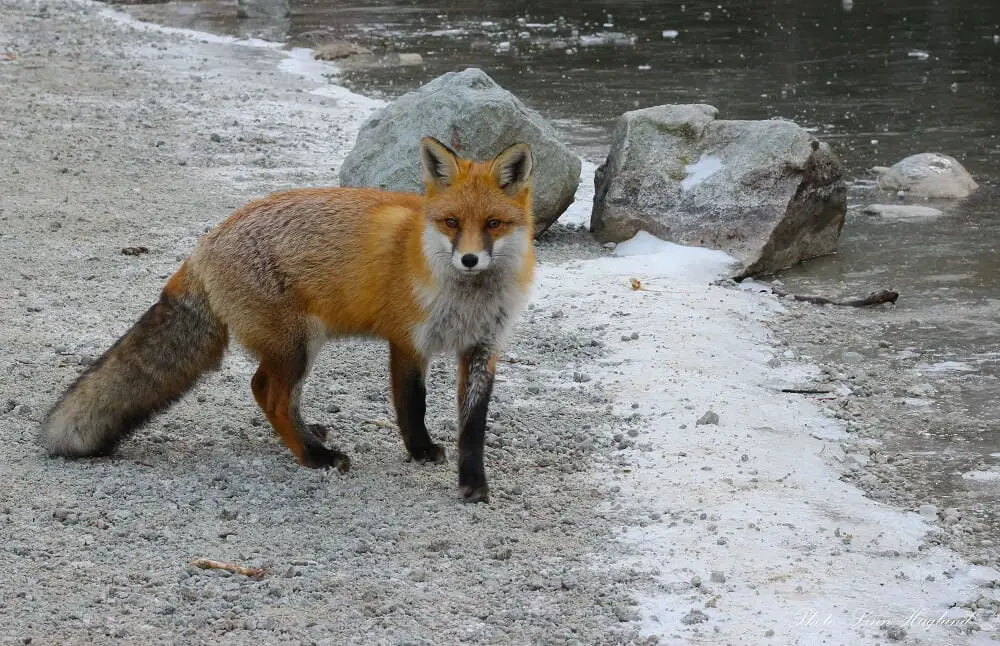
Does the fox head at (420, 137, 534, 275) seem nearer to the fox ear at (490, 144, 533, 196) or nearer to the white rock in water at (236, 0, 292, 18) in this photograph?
the fox ear at (490, 144, 533, 196)

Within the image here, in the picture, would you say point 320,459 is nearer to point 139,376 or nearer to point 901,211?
point 139,376

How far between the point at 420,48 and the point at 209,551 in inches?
762

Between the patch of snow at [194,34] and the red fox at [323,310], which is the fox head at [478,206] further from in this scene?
the patch of snow at [194,34]

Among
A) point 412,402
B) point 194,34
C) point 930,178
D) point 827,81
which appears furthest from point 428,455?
point 194,34

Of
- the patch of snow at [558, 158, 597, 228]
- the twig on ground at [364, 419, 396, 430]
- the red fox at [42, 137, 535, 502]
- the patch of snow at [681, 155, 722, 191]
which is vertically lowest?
the patch of snow at [558, 158, 597, 228]

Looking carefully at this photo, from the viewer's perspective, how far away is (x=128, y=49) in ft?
67.3

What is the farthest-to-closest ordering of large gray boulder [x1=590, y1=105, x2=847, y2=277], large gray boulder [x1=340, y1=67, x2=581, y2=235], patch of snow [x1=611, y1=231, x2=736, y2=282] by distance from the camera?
large gray boulder [x1=590, y1=105, x2=847, y2=277] < large gray boulder [x1=340, y1=67, x2=581, y2=235] < patch of snow [x1=611, y1=231, x2=736, y2=282]

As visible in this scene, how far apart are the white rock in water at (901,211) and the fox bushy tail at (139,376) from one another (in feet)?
26.4

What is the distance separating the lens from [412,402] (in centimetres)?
541

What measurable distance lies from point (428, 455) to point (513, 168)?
59.0 inches

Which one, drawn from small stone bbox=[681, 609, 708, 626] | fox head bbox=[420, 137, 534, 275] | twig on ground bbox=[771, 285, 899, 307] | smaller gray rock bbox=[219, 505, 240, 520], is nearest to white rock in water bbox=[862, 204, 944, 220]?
twig on ground bbox=[771, 285, 899, 307]

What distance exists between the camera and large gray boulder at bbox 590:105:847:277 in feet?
32.1

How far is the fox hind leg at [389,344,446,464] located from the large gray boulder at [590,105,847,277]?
4626 millimetres

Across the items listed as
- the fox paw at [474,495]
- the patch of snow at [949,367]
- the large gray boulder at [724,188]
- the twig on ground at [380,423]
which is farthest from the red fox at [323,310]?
the large gray boulder at [724,188]
